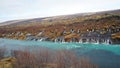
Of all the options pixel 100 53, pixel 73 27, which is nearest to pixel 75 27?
pixel 73 27

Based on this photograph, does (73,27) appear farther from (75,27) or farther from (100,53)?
(100,53)

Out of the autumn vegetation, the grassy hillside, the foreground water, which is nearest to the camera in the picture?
the foreground water

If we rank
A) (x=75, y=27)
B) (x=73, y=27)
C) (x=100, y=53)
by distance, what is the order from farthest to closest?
(x=73, y=27) < (x=75, y=27) < (x=100, y=53)

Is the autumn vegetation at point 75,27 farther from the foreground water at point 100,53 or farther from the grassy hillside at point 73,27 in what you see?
the foreground water at point 100,53

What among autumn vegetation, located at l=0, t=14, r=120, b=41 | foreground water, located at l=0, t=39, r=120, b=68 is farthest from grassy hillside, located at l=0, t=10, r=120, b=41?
foreground water, located at l=0, t=39, r=120, b=68

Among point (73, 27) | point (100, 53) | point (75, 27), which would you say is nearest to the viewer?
point (100, 53)

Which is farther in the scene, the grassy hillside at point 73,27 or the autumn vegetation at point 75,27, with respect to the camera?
the grassy hillside at point 73,27

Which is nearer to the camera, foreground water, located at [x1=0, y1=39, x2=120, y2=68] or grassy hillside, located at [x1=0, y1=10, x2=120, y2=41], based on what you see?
foreground water, located at [x1=0, y1=39, x2=120, y2=68]

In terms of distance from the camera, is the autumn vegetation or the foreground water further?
the autumn vegetation

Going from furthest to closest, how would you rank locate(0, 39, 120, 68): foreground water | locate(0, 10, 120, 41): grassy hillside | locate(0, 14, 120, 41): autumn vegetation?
locate(0, 10, 120, 41): grassy hillside → locate(0, 14, 120, 41): autumn vegetation → locate(0, 39, 120, 68): foreground water

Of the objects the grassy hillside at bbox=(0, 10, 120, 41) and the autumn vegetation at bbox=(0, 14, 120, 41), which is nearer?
the autumn vegetation at bbox=(0, 14, 120, 41)

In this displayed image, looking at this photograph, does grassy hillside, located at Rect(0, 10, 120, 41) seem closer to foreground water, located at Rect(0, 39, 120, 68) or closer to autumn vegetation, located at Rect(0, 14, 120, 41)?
autumn vegetation, located at Rect(0, 14, 120, 41)

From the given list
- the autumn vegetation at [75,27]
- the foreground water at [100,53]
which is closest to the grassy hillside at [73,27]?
the autumn vegetation at [75,27]

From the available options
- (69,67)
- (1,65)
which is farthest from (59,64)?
(1,65)
